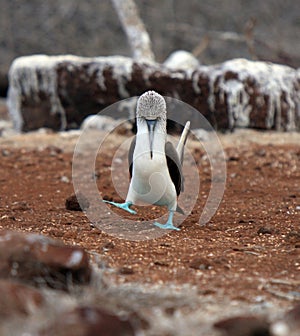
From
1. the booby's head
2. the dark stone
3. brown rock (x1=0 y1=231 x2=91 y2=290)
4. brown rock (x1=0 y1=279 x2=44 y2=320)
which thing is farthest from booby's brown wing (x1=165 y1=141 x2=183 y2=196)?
brown rock (x1=0 y1=279 x2=44 y2=320)

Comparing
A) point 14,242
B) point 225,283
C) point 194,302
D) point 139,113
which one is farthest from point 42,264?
point 139,113

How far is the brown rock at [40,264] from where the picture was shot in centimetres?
Answer: 264

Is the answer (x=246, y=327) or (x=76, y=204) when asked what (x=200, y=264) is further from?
(x=76, y=204)

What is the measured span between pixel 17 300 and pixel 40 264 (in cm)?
29

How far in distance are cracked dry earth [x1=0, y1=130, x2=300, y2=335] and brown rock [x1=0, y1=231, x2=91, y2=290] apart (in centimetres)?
34

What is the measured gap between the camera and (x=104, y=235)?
4066 mm

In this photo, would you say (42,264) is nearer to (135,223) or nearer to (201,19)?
(135,223)

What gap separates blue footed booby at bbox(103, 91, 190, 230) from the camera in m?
4.19

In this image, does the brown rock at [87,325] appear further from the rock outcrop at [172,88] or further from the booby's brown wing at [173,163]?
the rock outcrop at [172,88]

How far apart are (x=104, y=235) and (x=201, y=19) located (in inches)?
402

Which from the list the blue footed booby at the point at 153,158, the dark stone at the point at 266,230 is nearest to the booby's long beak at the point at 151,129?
the blue footed booby at the point at 153,158

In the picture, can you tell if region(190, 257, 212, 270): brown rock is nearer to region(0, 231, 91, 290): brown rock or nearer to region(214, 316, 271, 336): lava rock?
region(0, 231, 91, 290): brown rock

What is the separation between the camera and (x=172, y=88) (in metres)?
8.16

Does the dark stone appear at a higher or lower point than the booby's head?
lower
